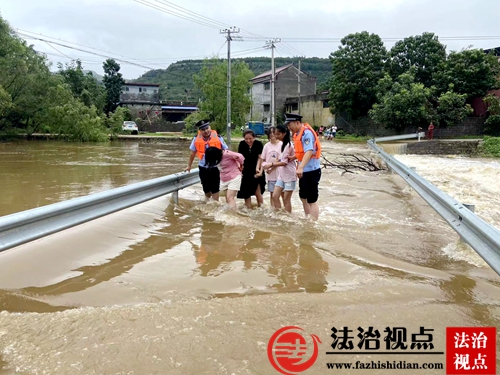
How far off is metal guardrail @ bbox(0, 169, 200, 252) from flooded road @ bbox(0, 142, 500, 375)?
440 mm

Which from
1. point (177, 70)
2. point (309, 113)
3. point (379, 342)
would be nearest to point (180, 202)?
point (379, 342)

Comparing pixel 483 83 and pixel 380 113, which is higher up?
pixel 483 83

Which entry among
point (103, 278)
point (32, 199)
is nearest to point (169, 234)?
point (103, 278)

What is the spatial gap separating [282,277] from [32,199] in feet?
20.4

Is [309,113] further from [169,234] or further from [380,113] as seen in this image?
[169,234]

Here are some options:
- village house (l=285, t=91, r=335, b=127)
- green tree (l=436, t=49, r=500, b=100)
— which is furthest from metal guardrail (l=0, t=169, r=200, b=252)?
village house (l=285, t=91, r=335, b=127)

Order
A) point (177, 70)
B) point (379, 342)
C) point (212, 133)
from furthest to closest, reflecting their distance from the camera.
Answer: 1. point (177, 70)
2. point (212, 133)
3. point (379, 342)

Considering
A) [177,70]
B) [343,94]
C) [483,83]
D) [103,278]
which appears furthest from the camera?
[177,70]

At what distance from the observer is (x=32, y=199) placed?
8.04 metres

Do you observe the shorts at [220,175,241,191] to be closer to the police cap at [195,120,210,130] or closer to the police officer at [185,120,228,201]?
the police officer at [185,120,228,201]

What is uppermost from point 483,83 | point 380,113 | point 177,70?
point 177,70

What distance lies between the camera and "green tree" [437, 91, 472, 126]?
33.3 m

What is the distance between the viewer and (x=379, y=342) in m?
2.65

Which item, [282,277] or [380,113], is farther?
[380,113]
